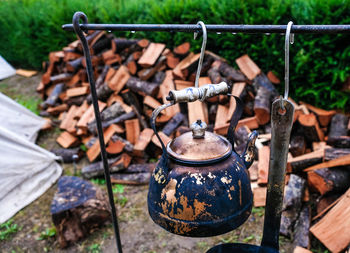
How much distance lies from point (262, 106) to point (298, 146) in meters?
0.71

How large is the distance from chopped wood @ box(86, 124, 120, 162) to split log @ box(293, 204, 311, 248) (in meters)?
2.96

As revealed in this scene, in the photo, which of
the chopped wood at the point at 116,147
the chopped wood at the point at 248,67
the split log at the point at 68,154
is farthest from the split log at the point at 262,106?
the split log at the point at 68,154

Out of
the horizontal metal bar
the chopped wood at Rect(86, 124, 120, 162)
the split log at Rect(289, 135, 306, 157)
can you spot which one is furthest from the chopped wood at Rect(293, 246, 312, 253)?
the chopped wood at Rect(86, 124, 120, 162)

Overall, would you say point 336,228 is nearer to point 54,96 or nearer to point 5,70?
point 54,96

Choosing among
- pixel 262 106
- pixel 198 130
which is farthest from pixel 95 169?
pixel 198 130

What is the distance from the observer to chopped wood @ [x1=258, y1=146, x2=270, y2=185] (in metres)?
3.75

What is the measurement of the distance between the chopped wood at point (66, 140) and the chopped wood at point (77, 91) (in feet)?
2.88

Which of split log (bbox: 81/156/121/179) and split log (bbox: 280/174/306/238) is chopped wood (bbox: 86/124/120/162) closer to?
split log (bbox: 81/156/121/179)

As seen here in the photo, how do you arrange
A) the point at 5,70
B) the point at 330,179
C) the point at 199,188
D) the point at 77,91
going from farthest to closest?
the point at 5,70 → the point at 77,91 → the point at 330,179 → the point at 199,188

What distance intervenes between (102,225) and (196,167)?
2792mm

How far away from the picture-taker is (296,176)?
11.7 ft

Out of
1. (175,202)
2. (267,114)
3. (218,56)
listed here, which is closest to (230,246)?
(175,202)

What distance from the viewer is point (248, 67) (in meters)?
4.61

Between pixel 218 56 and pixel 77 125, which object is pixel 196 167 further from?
pixel 77 125
